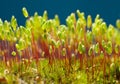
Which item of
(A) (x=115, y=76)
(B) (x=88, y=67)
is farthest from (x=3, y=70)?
Answer: (A) (x=115, y=76)

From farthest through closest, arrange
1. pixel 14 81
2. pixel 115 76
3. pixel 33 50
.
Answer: pixel 33 50
pixel 115 76
pixel 14 81

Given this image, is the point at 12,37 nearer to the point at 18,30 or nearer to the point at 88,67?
the point at 18,30

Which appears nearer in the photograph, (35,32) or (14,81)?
(14,81)

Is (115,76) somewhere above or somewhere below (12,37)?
below

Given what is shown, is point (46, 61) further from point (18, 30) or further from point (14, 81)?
point (14, 81)

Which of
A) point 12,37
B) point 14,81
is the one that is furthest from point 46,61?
point 14,81

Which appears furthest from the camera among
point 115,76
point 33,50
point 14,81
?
point 33,50

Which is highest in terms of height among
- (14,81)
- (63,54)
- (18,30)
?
(18,30)
